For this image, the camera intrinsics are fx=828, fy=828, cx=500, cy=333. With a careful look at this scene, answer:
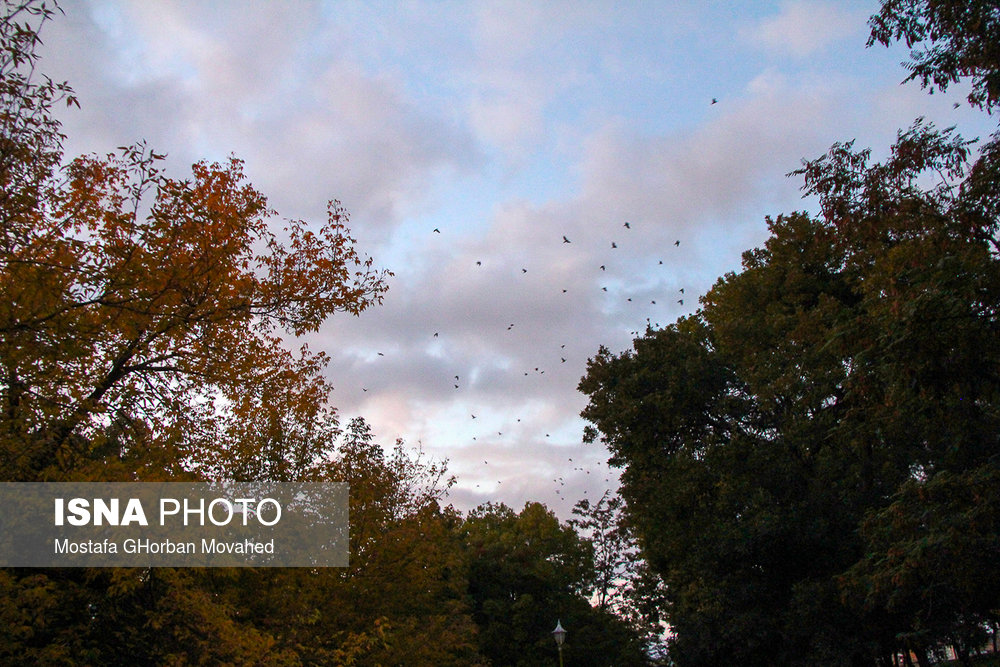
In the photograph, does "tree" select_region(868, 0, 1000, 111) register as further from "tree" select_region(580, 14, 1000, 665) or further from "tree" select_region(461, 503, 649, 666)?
"tree" select_region(461, 503, 649, 666)

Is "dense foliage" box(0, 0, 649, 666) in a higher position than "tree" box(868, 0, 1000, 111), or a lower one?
lower

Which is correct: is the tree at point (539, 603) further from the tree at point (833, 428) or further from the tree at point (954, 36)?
the tree at point (954, 36)

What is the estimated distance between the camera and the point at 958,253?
10.5 metres

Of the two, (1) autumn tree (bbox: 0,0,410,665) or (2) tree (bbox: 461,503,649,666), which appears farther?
(2) tree (bbox: 461,503,649,666)

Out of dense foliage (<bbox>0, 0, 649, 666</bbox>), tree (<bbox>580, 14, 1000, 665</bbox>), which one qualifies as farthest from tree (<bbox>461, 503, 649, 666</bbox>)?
dense foliage (<bbox>0, 0, 649, 666</bbox>)

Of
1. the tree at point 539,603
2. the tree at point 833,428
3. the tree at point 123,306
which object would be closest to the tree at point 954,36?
the tree at point 833,428

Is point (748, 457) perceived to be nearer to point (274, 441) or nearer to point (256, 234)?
point (274, 441)

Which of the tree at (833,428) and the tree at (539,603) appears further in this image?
the tree at (539,603)

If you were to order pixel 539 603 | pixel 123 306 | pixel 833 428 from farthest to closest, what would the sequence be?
pixel 539 603
pixel 833 428
pixel 123 306

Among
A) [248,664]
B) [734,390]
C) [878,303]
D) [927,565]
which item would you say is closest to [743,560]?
[734,390]

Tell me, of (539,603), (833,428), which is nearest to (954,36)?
(833,428)

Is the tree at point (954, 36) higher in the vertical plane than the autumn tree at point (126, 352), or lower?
higher

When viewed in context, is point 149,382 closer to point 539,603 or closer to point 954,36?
point 954,36

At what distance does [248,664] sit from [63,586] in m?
2.31
